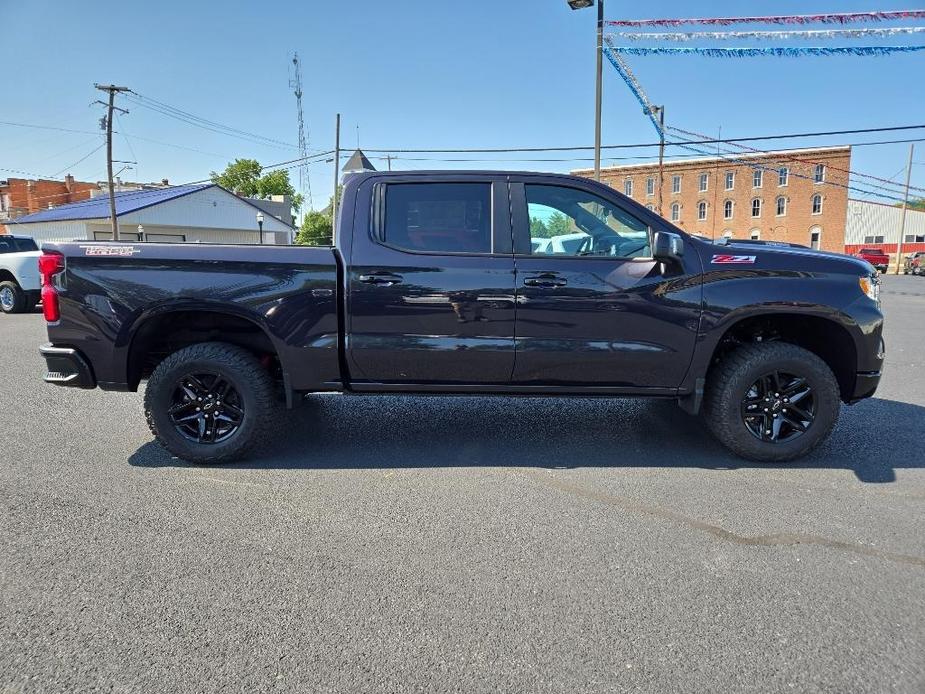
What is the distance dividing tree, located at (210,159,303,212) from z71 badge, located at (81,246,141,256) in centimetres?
6600

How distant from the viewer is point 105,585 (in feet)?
8.23

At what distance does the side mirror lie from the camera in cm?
352

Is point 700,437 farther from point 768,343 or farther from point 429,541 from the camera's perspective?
point 429,541

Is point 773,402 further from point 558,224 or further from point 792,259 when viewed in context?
point 558,224

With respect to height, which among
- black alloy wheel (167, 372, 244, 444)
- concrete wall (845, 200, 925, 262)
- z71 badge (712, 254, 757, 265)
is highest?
concrete wall (845, 200, 925, 262)

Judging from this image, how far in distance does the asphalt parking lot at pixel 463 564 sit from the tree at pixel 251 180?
66.8m

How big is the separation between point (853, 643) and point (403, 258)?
302 centimetres

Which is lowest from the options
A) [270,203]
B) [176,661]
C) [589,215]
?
[176,661]

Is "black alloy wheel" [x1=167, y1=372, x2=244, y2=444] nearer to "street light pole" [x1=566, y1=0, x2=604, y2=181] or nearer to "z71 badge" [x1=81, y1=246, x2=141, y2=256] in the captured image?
"z71 badge" [x1=81, y1=246, x2=141, y2=256]

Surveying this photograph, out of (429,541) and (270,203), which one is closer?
(429,541)

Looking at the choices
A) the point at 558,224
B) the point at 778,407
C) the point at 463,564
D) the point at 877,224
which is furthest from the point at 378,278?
the point at 877,224

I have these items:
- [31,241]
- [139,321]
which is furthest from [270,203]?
[139,321]

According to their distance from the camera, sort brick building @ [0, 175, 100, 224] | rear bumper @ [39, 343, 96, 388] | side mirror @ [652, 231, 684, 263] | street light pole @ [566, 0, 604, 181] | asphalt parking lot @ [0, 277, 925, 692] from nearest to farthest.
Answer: asphalt parking lot @ [0, 277, 925, 692]
side mirror @ [652, 231, 684, 263]
rear bumper @ [39, 343, 96, 388]
street light pole @ [566, 0, 604, 181]
brick building @ [0, 175, 100, 224]

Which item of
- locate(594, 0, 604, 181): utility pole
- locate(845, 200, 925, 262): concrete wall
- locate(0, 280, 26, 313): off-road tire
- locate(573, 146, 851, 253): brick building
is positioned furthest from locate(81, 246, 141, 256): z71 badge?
locate(845, 200, 925, 262): concrete wall
